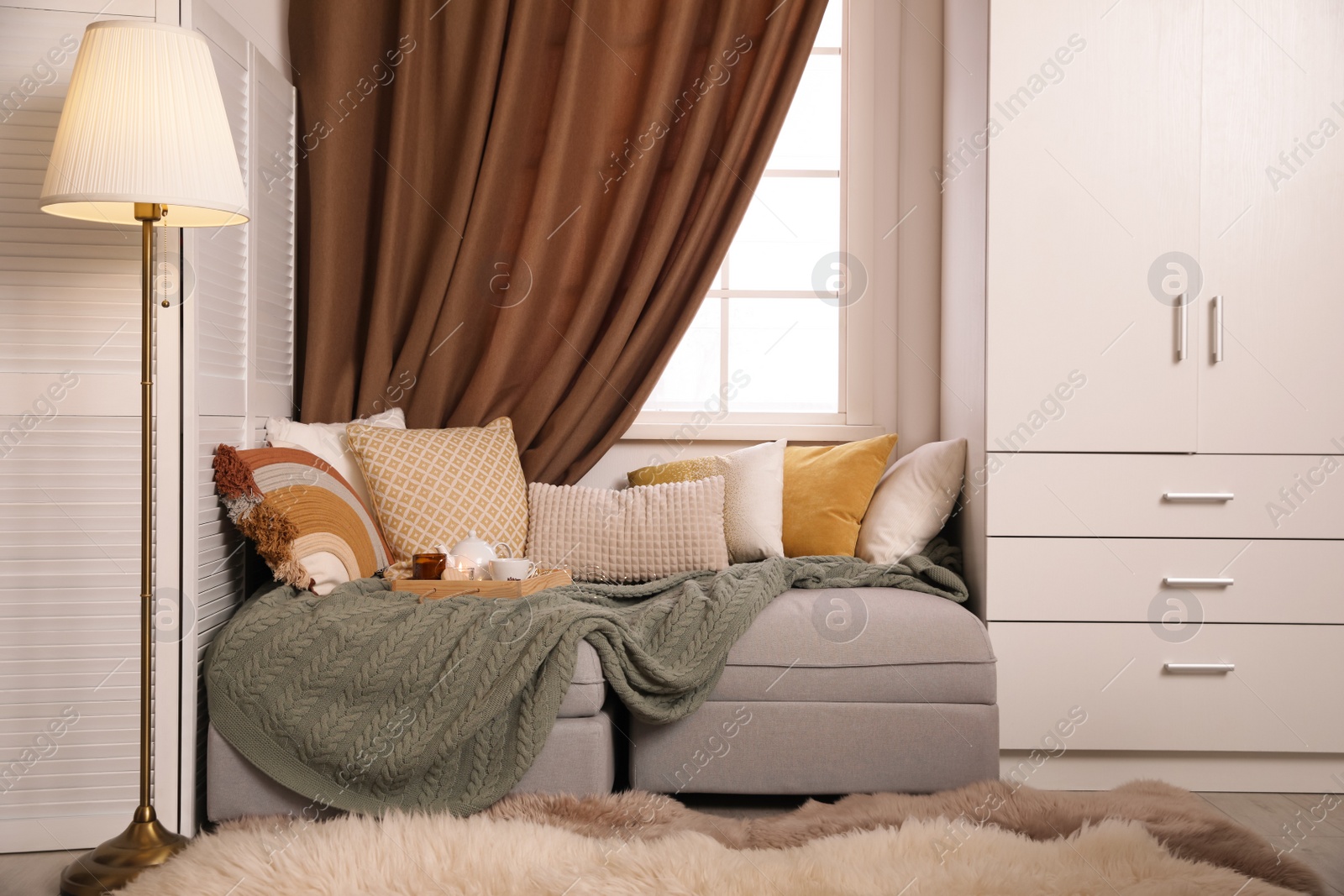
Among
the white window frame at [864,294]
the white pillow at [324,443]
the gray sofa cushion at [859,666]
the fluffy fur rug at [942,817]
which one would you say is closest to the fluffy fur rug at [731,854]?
the fluffy fur rug at [942,817]

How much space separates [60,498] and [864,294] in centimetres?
205

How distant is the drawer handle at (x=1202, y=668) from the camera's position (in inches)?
85.7

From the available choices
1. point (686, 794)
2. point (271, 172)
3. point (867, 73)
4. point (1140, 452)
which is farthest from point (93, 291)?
point (1140, 452)

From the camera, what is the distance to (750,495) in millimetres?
2453

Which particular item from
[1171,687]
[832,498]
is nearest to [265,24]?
[832,498]

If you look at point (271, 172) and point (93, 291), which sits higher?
point (271, 172)

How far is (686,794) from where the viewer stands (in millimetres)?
2109

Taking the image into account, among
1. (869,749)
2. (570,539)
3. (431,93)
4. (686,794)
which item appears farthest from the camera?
(431,93)

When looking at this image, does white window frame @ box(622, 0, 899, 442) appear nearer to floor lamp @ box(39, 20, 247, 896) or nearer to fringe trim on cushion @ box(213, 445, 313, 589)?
fringe trim on cushion @ box(213, 445, 313, 589)

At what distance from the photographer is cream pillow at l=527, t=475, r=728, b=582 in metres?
2.34

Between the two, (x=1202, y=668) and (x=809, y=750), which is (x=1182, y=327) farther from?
(x=809, y=750)

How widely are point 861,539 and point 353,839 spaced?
53.8 inches

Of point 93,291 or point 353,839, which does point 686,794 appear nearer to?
point 353,839

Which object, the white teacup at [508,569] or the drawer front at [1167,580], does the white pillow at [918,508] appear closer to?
the drawer front at [1167,580]
